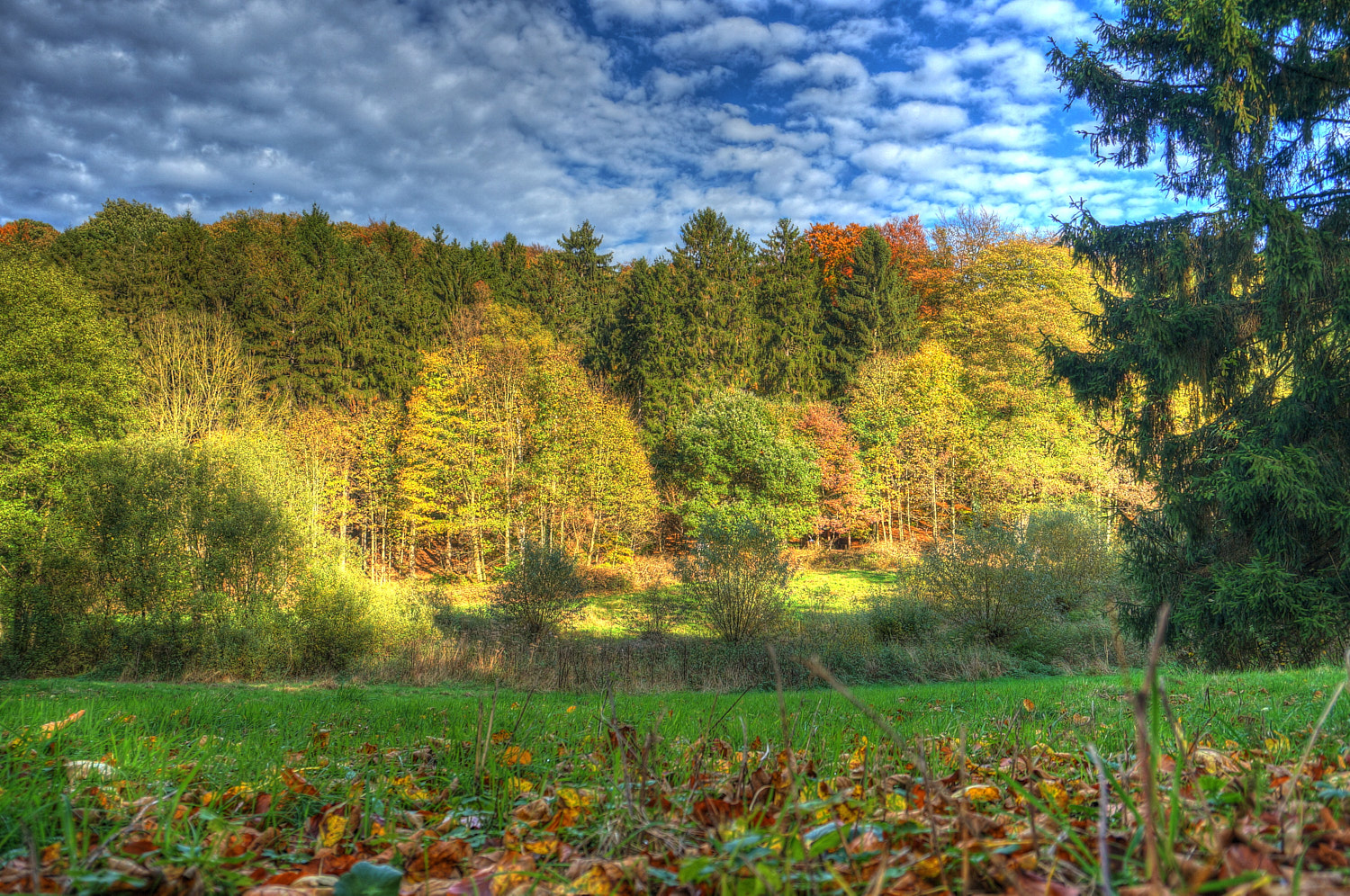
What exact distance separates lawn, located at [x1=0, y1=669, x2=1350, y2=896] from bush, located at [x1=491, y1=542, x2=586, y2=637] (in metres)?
12.9

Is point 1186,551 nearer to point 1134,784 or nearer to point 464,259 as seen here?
point 1134,784

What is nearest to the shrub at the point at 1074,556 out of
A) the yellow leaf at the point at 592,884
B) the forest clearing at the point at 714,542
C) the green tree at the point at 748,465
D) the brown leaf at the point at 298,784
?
the forest clearing at the point at 714,542

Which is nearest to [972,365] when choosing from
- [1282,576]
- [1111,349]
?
[1111,349]

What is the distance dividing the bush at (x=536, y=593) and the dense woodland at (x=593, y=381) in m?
8.77

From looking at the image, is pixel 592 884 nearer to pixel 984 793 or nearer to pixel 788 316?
pixel 984 793

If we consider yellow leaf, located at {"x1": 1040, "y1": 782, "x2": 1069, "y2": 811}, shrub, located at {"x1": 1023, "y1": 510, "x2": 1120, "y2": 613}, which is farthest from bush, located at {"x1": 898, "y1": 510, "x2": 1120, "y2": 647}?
yellow leaf, located at {"x1": 1040, "y1": 782, "x2": 1069, "y2": 811}

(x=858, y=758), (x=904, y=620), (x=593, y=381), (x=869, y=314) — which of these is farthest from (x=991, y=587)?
(x=869, y=314)

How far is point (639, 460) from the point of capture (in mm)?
31344

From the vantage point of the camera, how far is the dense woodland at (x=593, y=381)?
2759cm

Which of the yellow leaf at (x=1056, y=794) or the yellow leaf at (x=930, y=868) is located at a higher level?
the yellow leaf at (x=930, y=868)

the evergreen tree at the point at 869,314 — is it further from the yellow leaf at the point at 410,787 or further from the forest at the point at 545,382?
the yellow leaf at the point at 410,787

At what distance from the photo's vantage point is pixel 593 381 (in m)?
35.6

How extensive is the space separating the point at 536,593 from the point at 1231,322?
14.0 metres

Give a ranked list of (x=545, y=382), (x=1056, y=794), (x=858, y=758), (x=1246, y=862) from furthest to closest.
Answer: (x=545, y=382), (x=858, y=758), (x=1056, y=794), (x=1246, y=862)
